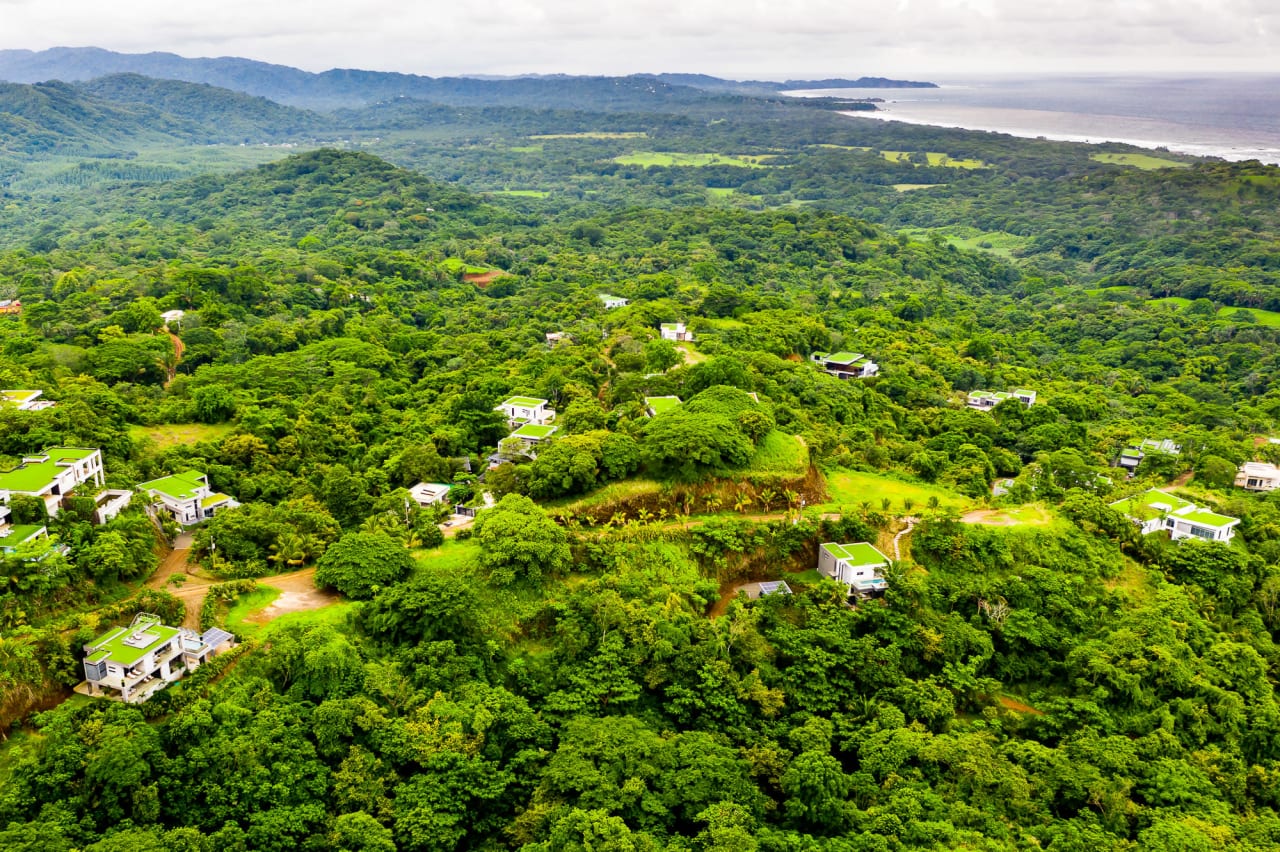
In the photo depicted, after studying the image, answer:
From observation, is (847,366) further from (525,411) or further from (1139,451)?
(525,411)

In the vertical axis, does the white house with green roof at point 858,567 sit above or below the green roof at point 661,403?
below

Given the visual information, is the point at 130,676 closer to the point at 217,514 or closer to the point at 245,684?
the point at 245,684

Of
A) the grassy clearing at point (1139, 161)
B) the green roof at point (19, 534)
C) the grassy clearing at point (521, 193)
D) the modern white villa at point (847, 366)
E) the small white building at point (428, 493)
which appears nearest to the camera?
the green roof at point (19, 534)

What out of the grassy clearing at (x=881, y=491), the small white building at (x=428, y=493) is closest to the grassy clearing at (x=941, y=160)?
the grassy clearing at (x=881, y=491)

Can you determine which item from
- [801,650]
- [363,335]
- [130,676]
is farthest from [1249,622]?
[363,335]

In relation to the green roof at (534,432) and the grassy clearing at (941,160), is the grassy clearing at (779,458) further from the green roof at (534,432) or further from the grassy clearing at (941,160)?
the grassy clearing at (941,160)
